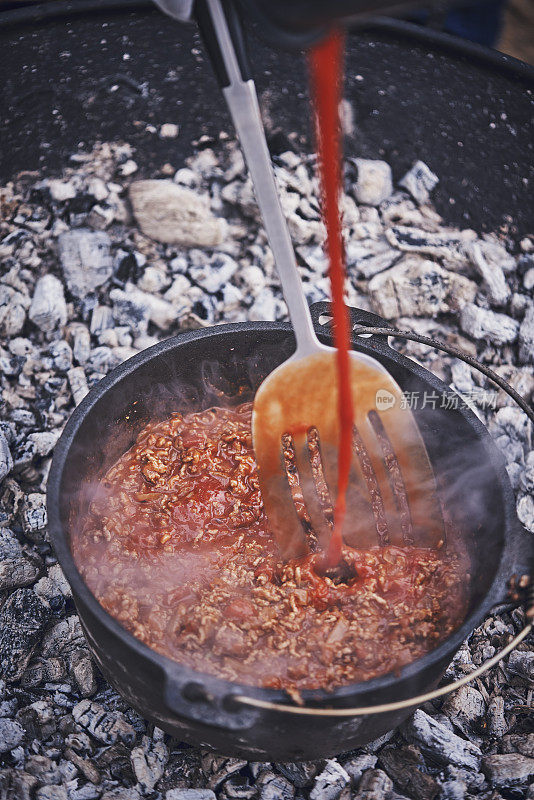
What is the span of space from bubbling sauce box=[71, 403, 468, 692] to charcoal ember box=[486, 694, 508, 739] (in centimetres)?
68

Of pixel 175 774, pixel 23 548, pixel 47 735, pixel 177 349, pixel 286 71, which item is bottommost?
pixel 175 774

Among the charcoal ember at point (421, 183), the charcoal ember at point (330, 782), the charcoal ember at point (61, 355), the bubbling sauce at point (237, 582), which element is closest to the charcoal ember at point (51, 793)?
the bubbling sauce at point (237, 582)

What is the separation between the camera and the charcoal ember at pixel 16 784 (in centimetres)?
239

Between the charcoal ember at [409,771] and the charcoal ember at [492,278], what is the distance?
2740 millimetres

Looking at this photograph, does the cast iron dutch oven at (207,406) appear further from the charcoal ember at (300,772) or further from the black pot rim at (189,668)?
the charcoal ember at (300,772)

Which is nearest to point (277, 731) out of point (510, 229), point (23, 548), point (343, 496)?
point (343, 496)

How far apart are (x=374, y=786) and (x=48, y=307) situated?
309 centimetres

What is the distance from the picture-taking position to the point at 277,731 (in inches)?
77.4

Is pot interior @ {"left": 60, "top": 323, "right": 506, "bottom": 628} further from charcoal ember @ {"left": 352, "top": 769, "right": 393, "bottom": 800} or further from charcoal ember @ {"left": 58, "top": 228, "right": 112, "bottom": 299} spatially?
charcoal ember @ {"left": 58, "top": 228, "right": 112, "bottom": 299}

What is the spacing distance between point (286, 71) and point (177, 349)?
2.83 m

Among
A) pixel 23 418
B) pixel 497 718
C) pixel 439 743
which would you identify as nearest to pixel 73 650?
pixel 23 418

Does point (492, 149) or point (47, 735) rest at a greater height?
point (492, 149)

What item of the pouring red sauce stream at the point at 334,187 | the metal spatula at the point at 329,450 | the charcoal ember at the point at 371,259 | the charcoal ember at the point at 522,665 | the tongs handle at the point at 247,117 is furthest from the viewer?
the charcoal ember at the point at 371,259

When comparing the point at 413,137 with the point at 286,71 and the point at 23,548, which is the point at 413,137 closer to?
the point at 286,71
